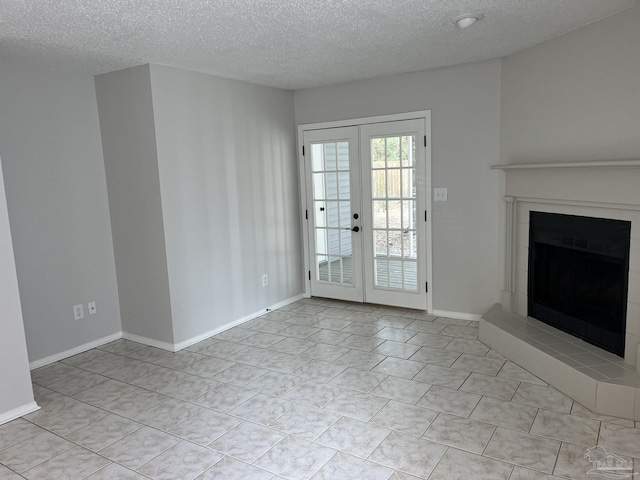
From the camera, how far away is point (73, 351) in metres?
4.04

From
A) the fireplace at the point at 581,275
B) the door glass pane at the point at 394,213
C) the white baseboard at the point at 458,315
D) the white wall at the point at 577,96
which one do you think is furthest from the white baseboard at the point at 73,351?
the white wall at the point at 577,96

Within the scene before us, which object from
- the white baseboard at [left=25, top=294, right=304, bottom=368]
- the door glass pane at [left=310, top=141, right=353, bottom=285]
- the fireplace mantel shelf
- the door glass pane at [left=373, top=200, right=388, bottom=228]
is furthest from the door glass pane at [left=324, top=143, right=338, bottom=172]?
the white baseboard at [left=25, top=294, right=304, bottom=368]

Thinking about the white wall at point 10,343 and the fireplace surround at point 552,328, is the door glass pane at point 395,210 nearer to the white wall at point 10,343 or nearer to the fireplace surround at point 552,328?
the fireplace surround at point 552,328

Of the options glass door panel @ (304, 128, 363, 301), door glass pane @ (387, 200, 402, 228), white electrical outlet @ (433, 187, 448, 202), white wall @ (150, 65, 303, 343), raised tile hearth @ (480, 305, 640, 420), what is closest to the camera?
raised tile hearth @ (480, 305, 640, 420)

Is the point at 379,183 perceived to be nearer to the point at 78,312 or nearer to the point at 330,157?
the point at 330,157

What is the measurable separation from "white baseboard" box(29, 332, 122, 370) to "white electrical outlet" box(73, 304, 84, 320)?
10.1 inches

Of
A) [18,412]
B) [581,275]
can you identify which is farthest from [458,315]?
[18,412]

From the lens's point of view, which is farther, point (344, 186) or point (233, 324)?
point (344, 186)

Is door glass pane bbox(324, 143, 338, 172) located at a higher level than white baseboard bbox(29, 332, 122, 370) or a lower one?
higher

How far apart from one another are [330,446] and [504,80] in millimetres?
3258

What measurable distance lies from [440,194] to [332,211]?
1254 millimetres

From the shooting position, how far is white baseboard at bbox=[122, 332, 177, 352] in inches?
160

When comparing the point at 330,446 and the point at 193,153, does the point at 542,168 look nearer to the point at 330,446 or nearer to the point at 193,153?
the point at 330,446

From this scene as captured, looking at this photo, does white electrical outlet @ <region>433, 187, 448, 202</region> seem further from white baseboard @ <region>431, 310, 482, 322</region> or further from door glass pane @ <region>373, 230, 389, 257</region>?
white baseboard @ <region>431, 310, 482, 322</region>
